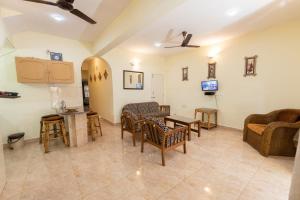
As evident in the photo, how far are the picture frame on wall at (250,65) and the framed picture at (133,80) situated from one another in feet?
11.4

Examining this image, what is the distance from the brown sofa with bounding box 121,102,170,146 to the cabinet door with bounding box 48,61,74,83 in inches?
67.8

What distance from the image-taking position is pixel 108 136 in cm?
404

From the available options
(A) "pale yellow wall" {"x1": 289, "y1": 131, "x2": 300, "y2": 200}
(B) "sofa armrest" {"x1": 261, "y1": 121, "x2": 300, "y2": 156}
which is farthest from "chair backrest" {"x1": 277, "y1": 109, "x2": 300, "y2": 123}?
(A) "pale yellow wall" {"x1": 289, "y1": 131, "x2": 300, "y2": 200}

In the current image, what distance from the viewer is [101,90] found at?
5.82 meters

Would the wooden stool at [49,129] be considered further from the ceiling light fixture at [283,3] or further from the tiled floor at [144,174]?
the ceiling light fixture at [283,3]

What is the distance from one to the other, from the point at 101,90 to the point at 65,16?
3.31 m

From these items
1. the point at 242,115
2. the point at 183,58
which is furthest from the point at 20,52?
the point at 242,115

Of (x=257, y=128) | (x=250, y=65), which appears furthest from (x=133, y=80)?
(x=257, y=128)

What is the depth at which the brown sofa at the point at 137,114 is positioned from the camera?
11.3 feet

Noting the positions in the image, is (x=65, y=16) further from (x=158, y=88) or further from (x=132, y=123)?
(x=158, y=88)

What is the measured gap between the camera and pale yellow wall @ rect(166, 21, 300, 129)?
3.31 m

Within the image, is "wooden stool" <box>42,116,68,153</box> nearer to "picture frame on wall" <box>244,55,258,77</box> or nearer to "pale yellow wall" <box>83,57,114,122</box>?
"pale yellow wall" <box>83,57,114,122</box>

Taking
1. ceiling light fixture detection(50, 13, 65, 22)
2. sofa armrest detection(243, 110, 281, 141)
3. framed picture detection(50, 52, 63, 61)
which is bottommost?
sofa armrest detection(243, 110, 281, 141)

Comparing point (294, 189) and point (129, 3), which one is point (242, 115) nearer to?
point (294, 189)
